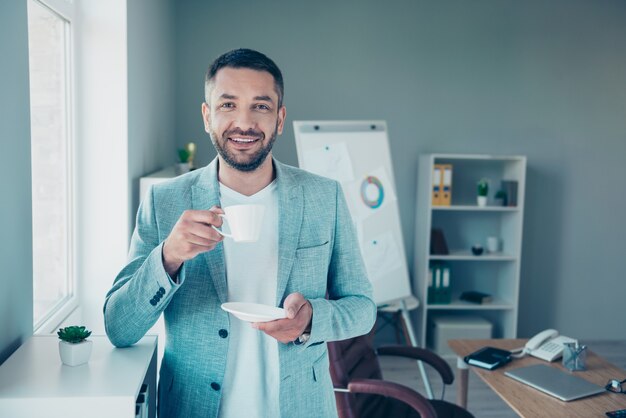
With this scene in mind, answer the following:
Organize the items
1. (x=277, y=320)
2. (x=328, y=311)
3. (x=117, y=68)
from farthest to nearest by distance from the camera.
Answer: (x=117, y=68), (x=328, y=311), (x=277, y=320)

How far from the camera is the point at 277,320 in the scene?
4.09ft

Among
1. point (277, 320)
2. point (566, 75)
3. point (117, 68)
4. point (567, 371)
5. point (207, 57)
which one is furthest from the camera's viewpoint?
point (566, 75)

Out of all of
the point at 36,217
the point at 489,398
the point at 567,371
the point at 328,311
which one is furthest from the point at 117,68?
the point at 489,398

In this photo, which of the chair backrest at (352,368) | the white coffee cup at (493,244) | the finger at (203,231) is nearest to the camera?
the finger at (203,231)

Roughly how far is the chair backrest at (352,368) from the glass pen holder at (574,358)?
79 cm

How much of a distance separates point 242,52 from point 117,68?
154 cm

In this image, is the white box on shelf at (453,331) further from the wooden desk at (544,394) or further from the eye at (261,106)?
the eye at (261,106)

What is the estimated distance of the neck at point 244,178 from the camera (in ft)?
4.82

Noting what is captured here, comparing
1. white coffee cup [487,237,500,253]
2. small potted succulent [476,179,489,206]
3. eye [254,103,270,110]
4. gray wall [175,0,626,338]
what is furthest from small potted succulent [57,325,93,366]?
white coffee cup [487,237,500,253]

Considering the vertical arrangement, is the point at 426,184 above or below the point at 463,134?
below

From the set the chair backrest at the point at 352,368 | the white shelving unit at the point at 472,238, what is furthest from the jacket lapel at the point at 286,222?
the white shelving unit at the point at 472,238

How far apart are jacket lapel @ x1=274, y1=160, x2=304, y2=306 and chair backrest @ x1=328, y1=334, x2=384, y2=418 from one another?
1.02 meters

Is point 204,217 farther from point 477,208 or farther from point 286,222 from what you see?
point 477,208

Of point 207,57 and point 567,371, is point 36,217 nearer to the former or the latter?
point 567,371
